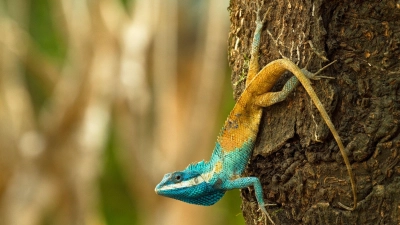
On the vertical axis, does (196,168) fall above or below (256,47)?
below

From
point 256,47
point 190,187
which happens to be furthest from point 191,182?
point 256,47

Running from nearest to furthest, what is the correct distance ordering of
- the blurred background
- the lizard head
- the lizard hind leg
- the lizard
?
the lizard, the lizard hind leg, the lizard head, the blurred background

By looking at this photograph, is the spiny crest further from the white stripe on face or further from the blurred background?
the blurred background

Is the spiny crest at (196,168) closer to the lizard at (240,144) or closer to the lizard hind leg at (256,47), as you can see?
the lizard at (240,144)

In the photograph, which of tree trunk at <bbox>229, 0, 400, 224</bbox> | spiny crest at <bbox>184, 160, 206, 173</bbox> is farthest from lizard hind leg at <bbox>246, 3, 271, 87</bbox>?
spiny crest at <bbox>184, 160, 206, 173</bbox>

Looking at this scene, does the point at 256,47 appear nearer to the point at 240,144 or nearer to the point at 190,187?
the point at 240,144

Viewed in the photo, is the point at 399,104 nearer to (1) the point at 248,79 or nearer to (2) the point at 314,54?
(2) the point at 314,54

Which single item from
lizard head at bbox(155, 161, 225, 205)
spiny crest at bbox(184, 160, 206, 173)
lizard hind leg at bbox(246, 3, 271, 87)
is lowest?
lizard head at bbox(155, 161, 225, 205)
